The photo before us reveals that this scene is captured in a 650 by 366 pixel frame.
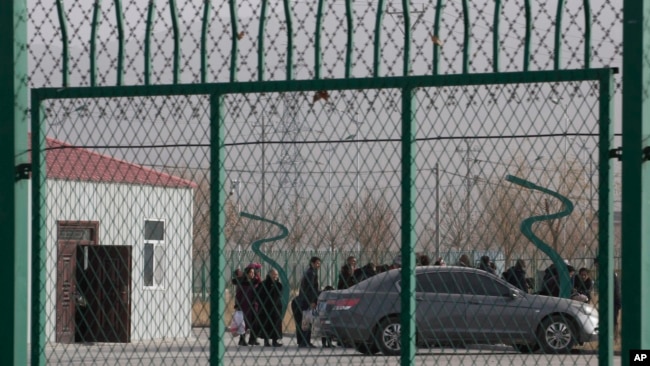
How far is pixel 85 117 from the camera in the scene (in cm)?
714

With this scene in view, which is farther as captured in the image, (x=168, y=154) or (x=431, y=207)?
(x=168, y=154)

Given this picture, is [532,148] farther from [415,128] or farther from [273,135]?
[273,135]

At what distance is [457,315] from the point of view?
15.2 m

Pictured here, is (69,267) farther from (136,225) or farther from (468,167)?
(468,167)

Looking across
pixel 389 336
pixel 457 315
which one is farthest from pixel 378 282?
pixel 457 315

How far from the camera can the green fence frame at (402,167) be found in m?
6.17

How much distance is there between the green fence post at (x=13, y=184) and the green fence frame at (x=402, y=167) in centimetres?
9

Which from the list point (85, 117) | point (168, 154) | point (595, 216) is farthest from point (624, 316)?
point (85, 117)

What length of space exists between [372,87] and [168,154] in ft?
3.89

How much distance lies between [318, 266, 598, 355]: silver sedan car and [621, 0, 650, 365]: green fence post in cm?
117

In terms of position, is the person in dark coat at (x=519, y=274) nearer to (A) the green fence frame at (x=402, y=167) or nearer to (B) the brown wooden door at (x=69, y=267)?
(A) the green fence frame at (x=402, y=167)

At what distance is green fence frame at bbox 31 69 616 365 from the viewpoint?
6172 mm

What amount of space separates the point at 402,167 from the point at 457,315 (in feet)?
29.4

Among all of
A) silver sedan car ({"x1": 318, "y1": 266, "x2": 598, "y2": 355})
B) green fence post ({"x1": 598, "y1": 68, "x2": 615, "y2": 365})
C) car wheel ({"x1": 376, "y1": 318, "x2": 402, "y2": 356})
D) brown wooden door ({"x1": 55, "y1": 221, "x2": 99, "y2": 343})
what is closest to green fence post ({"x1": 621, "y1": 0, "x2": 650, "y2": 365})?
green fence post ({"x1": 598, "y1": 68, "x2": 615, "y2": 365})
